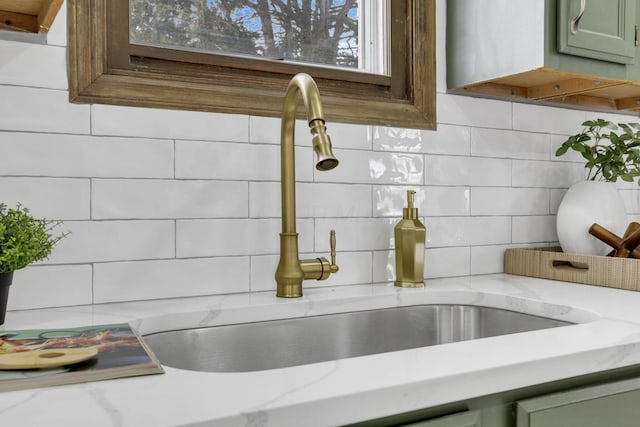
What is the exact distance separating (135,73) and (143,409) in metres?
0.87

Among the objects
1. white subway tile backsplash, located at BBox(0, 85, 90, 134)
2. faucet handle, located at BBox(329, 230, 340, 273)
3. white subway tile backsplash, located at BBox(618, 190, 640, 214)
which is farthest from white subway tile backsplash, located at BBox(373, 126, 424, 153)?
white subway tile backsplash, located at BBox(618, 190, 640, 214)

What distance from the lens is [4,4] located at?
3.45ft

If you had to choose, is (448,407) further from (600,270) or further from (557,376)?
(600,270)

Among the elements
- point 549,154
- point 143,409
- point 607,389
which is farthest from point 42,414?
point 549,154

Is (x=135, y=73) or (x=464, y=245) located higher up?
(x=135, y=73)

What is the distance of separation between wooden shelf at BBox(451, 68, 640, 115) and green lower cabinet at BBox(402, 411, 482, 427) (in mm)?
1011

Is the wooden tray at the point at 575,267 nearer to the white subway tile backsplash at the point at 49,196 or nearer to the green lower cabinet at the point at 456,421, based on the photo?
the green lower cabinet at the point at 456,421

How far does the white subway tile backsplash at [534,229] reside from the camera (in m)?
1.81

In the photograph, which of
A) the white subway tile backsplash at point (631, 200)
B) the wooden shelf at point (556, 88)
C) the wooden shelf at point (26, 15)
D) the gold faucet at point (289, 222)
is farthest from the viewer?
the white subway tile backsplash at point (631, 200)

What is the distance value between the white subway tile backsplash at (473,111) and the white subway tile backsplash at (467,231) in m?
0.27

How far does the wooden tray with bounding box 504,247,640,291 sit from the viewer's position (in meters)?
1.41

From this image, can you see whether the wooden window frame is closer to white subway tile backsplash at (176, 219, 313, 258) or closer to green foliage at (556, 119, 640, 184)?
white subway tile backsplash at (176, 219, 313, 258)

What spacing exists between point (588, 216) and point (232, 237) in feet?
3.20

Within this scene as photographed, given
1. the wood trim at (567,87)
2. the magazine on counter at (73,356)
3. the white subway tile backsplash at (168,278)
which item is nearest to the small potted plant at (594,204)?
the wood trim at (567,87)
